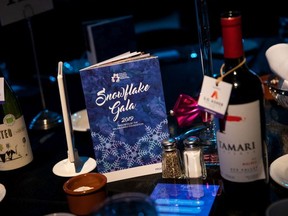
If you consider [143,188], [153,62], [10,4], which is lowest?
[143,188]

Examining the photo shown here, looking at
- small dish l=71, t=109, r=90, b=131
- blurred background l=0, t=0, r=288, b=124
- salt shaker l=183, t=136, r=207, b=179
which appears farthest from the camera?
blurred background l=0, t=0, r=288, b=124

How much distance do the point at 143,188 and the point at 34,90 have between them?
0.95 metres

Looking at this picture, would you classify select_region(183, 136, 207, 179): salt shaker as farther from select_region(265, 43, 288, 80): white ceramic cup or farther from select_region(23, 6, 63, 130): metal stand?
select_region(23, 6, 63, 130): metal stand

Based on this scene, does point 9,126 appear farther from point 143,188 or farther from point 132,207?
point 132,207

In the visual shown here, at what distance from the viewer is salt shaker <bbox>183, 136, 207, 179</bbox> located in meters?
1.05

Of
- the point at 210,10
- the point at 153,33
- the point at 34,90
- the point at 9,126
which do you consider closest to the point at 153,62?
the point at 9,126

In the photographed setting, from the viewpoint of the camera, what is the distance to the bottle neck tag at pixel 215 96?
92 centimetres

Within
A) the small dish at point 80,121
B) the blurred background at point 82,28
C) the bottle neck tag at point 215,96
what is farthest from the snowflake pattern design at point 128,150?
the blurred background at point 82,28

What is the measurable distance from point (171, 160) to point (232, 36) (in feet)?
1.07

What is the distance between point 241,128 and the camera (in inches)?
36.1

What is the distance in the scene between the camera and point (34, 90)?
189 centimetres

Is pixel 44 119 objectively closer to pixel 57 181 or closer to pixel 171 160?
pixel 57 181

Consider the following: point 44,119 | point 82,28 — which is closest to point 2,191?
point 44,119

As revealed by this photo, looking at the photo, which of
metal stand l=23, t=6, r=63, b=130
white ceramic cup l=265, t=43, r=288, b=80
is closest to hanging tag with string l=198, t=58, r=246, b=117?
white ceramic cup l=265, t=43, r=288, b=80
